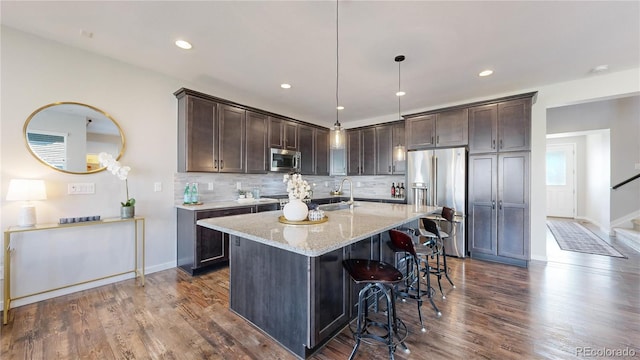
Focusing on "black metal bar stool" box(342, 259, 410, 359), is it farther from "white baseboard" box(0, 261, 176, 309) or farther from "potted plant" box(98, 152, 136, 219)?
"white baseboard" box(0, 261, 176, 309)

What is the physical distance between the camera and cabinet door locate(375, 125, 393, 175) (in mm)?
5137

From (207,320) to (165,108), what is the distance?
2.76m

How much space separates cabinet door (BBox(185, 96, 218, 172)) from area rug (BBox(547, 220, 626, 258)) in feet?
20.1

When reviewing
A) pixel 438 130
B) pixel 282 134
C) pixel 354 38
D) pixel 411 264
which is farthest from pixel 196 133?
pixel 438 130

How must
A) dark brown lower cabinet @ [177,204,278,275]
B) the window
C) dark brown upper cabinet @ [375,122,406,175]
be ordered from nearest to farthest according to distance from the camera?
1. the window
2. dark brown lower cabinet @ [177,204,278,275]
3. dark brown upper cabinet @ [375,122,406,175]

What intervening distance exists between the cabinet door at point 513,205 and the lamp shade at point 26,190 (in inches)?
219

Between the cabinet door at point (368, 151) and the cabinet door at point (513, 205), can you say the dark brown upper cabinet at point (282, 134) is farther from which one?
the cabinet door at point (513, 205)

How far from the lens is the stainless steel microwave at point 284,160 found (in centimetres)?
442

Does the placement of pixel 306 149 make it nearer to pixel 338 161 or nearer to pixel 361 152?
pixel 338 161

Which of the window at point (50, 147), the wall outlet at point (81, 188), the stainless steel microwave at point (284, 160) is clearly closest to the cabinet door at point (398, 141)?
the stainless steel microwave at point (284, 160)

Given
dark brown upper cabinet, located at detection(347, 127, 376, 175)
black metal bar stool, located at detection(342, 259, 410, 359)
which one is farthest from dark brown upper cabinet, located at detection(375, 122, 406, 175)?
black metal bar stool, located at detection(342, 259, 410, 359)

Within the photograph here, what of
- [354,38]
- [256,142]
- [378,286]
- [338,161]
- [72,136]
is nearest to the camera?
[378,286]

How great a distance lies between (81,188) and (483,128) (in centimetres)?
543

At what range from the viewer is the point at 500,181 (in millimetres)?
3732
